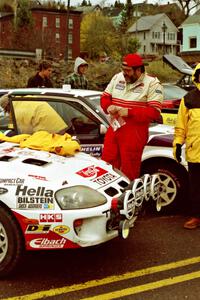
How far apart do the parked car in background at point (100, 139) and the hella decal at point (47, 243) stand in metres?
2.17

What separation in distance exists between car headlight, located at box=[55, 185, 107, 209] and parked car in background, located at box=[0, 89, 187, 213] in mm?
1917

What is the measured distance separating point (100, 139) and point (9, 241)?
92.4 inches

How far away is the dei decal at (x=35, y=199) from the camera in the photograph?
14.2 feet

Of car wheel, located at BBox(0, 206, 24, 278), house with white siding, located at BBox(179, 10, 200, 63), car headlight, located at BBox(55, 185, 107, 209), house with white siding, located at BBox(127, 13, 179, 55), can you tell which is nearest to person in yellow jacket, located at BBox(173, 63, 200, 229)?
car headlight, located at BBox(55, 185, 107, 209)

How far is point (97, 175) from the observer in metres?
4.85

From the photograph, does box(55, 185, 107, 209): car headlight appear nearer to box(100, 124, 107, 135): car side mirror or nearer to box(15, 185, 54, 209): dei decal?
box(15, 185, 54, 209): dei decal

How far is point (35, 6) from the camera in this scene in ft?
296

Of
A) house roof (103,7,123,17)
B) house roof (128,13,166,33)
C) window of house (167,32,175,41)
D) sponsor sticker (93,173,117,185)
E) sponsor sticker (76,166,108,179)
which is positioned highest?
house roof (103,7,123,17)

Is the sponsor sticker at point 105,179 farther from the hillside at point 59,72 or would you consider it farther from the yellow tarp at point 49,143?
the hillside at point 59,72

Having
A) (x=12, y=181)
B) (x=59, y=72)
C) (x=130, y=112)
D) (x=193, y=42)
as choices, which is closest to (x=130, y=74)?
(x=130, y=112)

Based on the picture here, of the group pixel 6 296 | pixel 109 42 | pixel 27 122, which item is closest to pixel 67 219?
pixel 6 296

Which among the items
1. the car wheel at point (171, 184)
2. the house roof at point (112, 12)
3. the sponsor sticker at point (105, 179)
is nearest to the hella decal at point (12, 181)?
the sponsor sticker at point (105, 179)

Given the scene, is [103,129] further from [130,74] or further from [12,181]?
[12,181]

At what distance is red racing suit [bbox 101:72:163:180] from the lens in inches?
230
